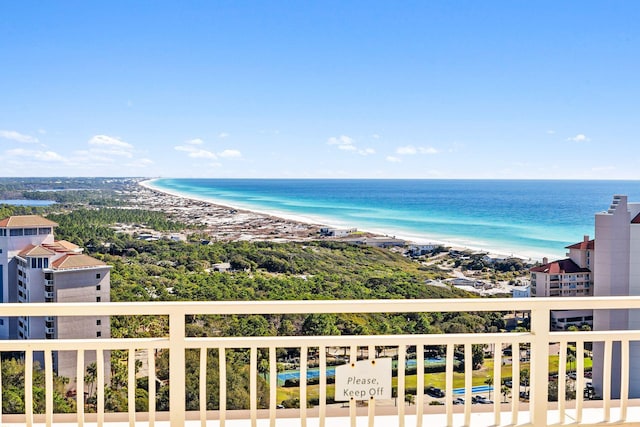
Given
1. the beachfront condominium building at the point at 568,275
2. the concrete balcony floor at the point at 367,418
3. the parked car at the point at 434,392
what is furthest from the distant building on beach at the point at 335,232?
the concrete balcony floor at the point at 367,418

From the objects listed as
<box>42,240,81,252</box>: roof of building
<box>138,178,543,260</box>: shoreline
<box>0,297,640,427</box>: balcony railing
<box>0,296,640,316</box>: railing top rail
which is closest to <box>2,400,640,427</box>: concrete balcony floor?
<box>0,297,640,427</box>: balcony railing

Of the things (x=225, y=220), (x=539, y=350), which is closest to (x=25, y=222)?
(x=225, y=220)

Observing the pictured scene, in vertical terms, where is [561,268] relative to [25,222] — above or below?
below

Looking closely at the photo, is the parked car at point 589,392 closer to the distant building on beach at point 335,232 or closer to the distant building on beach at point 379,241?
the distant building on beach at point 379,241

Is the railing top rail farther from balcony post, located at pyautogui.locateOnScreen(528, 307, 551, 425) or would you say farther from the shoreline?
the shoreline

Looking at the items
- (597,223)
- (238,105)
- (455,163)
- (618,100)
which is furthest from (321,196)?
(597,223)

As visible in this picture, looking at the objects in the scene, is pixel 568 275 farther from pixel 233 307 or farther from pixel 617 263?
pixel 233 307
